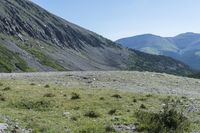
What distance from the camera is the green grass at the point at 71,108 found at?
20.1 m

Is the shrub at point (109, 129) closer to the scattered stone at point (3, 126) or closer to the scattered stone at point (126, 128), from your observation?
the scattered stone at point (126, 128)

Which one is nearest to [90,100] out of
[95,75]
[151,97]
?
[151,97]

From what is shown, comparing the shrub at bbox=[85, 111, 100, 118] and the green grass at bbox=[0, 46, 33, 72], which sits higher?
the shrub at bbox=[85, 111, 100, 118]

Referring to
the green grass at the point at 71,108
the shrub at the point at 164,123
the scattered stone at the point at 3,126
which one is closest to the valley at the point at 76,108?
the green grass at the point at 71,108

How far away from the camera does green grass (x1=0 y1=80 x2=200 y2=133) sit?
20062mm

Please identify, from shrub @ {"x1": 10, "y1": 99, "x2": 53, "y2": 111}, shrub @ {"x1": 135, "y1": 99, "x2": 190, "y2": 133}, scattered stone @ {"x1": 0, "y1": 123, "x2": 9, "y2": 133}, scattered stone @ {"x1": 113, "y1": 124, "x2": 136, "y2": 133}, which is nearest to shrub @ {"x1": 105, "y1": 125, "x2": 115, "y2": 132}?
scattered stone @ {"x1": 113, "y1": 124, "x2": 136, "y2": 133}

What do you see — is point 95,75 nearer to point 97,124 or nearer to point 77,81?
point 77,81

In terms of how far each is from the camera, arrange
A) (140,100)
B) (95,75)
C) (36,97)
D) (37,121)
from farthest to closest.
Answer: (95,75), (140,100), (36,97), (37,121)

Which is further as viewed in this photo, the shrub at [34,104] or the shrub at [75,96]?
the shrub at [75,96]

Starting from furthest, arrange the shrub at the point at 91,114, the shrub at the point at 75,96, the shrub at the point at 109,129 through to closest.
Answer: the shrub at the point at 75,96 → the shrub at the point at 91,114 → the shrub at the point at 109,129

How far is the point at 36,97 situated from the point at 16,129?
30.5 feet

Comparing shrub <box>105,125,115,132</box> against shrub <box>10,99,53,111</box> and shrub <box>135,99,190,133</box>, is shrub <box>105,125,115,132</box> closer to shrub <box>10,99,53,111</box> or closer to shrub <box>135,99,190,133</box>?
shrub <box>135,99,190,133</box>

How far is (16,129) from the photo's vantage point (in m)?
18.3

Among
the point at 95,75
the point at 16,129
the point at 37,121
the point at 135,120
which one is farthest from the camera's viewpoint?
the point at 95,75
